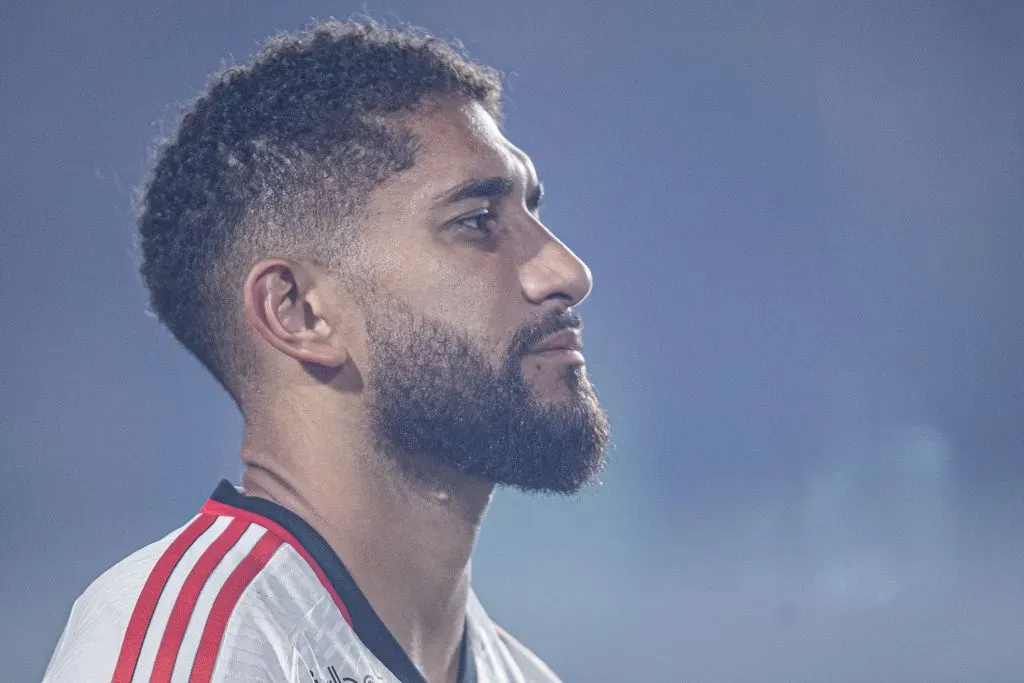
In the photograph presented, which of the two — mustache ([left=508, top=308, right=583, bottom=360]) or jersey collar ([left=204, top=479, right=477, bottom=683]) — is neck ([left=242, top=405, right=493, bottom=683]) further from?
mustache ([left=508, top=308, right=583, bottom=360])

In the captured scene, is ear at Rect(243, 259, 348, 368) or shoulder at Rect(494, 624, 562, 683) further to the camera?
shoulder at Rect(494, 624, 562, 683)

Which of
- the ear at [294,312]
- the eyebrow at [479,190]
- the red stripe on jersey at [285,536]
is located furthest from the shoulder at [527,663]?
the eyebrow at [479,190]

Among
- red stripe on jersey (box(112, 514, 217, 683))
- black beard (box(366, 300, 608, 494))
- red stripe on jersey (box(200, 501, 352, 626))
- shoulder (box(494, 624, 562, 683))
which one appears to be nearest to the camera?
red stripe on jersey (box(112, 514, 217, 683))

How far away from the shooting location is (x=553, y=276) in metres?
1.40

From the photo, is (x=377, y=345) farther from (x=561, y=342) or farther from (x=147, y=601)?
(x=147, y=601)

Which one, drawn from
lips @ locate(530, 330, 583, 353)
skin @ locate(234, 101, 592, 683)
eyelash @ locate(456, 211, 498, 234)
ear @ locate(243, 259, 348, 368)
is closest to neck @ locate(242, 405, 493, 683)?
skin @ locate(234, 101, 592, 683)

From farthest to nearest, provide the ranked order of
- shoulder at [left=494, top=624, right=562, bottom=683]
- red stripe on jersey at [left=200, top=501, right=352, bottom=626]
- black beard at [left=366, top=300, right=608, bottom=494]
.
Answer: shoulder at [left=494, top=624, right=562, bottom=683] < black beard at [left=366, top=300, right=608, bottom=494] < red stripe on jersey at [left=200, top=501, right=352, bottom=626]

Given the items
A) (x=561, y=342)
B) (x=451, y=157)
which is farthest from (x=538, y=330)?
(x=451, y=157)

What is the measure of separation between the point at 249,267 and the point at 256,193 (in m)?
0.11

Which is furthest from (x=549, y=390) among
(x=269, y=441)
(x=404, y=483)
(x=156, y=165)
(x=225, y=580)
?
(x=156, y=165)

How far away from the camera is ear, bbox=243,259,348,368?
1.36 m

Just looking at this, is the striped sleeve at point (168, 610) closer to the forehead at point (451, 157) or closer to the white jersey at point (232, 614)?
the white jersey at point (232, 614)

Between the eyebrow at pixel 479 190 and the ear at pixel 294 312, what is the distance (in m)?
0.20

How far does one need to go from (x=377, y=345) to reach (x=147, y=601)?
0.43m
